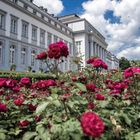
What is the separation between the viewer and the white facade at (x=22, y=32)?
32.3 m

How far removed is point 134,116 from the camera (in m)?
2.92

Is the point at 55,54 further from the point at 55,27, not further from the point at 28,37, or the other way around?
the point at 55,27

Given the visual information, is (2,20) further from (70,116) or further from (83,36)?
(70,116)

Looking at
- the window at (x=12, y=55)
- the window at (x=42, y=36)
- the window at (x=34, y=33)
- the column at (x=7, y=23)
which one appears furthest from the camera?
the window at (x=42, y=36)

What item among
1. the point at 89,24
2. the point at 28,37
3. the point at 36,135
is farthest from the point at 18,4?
the point at 36,135

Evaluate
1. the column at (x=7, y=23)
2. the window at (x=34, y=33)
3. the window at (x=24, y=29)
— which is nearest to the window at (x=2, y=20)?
the column at (x=7, y=23)

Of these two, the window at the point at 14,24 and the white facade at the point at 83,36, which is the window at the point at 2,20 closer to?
the window at the point at 14,24

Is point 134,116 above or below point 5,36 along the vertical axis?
below

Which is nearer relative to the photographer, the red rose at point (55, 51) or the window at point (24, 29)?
the red rose at point (55, 51)

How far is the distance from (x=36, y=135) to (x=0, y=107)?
50 centimetres

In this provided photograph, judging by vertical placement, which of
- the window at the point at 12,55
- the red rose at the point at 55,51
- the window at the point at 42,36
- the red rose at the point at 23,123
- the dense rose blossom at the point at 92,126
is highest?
the window at the point at 42,36

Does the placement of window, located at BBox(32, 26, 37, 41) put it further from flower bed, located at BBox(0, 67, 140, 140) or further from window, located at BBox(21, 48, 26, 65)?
flower bed, located at BBox(0, 67, 140, 140)

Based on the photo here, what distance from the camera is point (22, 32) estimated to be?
36625 mm

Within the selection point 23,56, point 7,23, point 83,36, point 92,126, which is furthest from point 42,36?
point 92,126
